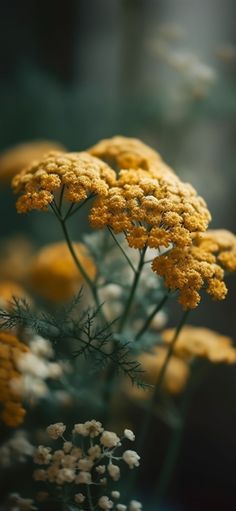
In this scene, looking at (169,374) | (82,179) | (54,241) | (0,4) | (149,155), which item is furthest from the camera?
(0,4)

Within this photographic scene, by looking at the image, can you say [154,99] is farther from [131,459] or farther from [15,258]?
[131,459]

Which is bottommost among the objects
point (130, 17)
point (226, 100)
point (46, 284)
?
point (46, 284)

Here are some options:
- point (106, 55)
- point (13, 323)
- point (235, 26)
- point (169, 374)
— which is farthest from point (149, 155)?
Result: point (106, 55)

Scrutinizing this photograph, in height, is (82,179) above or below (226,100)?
below

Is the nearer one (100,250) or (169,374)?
(100,250)

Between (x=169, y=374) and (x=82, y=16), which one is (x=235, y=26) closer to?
(x=82, y=16)

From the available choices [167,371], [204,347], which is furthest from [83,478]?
[167,371]
